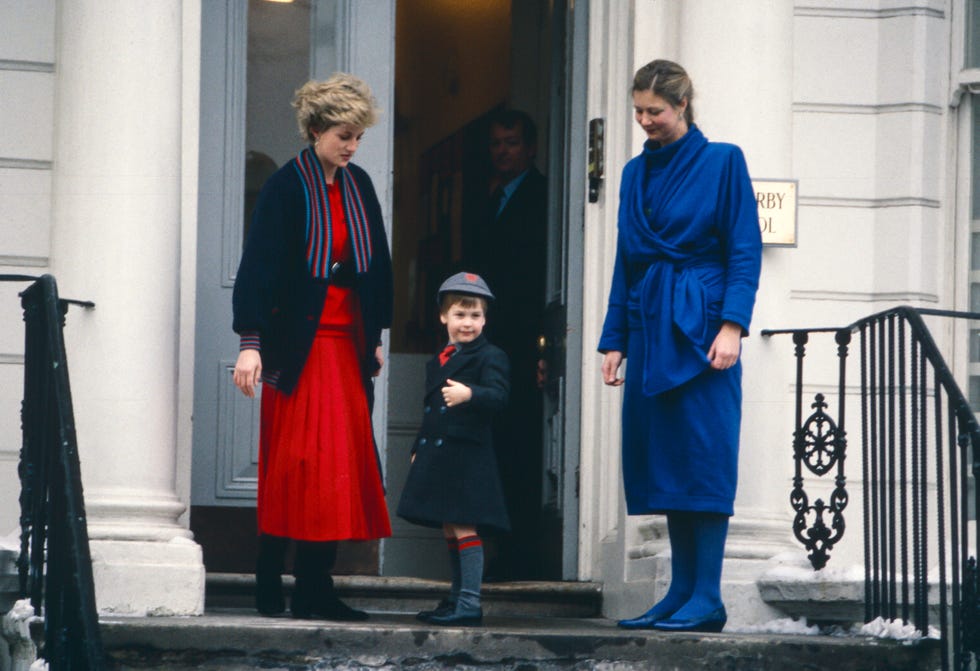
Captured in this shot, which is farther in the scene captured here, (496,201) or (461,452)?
(496,201)

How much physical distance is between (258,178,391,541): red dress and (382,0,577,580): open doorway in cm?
149

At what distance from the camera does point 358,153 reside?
7.04 m

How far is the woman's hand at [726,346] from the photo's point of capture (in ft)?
18.1

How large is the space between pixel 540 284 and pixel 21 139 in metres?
2.36

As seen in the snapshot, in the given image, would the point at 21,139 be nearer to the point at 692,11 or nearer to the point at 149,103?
the point at 149,103

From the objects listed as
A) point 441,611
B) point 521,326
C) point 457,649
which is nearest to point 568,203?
point 521,326

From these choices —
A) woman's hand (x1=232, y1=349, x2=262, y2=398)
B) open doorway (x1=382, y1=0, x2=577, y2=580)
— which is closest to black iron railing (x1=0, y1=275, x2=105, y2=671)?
woman's hand (x1=232, y1=349, x2=262, y2=398)

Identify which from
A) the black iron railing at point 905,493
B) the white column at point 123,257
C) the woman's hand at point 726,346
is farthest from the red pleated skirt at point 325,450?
the black iron railing at point 905,493

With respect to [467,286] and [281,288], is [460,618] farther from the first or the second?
Answer: [281,288]

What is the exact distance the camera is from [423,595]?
21.9 feet

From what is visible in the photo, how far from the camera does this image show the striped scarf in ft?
18.9

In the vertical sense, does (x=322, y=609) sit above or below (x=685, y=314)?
below

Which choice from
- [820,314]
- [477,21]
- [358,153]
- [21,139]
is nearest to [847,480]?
[820,314]

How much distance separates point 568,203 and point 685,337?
1794mm
